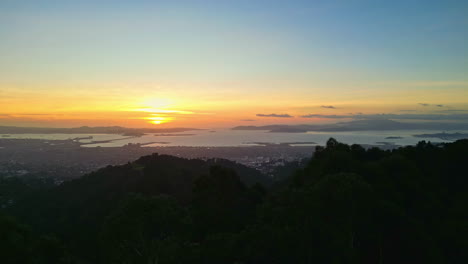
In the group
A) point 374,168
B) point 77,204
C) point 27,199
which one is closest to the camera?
point 374,168

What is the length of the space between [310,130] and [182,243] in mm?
54842

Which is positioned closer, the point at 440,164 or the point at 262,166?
the point at 440,164

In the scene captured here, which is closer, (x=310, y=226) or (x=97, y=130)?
(x=310, y=226)

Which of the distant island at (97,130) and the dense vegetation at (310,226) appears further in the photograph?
the distant island at (97,130)

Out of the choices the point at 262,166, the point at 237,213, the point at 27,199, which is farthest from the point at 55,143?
the point at 237,213

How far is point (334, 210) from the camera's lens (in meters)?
7.57

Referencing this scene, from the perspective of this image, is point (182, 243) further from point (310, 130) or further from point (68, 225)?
point (310, 130)

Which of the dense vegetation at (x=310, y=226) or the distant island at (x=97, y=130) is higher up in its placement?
the distant island at (x=97, y=130)

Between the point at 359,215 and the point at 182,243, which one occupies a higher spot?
the point at 359,215

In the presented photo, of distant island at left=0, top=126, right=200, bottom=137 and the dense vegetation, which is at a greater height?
distant island at left=0, top=126, right=200, bottom=137

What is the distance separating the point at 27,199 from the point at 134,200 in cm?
2453

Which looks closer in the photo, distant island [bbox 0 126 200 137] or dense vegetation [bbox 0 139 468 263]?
dense vegetation [bbox 0 139 468 263]

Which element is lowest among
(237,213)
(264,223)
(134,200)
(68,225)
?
(68,225)

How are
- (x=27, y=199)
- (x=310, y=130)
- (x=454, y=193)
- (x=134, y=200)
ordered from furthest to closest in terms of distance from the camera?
1. (x=310, y=130)
2. (x=27, y=199)
3. (x=454, y=193)
4. (x=134, y=200)
